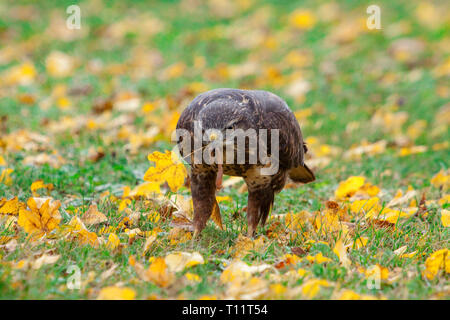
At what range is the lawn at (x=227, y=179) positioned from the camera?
9.71 feet

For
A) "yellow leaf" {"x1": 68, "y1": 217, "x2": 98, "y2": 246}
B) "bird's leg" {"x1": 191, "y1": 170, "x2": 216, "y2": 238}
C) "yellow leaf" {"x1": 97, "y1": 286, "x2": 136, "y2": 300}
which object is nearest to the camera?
"yellow leaf" {"x1": 97, "y1": 286, "x2": 136, "y2": 300}

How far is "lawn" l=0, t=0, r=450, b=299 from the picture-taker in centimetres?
296

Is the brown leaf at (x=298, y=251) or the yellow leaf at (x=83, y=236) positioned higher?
the yellow leaf at (x=83, y=236)

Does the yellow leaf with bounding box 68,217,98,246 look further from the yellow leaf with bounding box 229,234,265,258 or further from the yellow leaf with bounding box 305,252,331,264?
the yellow leaf with bounding box 305,252,331,264

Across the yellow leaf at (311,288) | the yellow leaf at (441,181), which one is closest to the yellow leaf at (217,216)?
the yellow leaf at (311,288)

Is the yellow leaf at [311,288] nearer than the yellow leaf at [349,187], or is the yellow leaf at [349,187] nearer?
the yellow leaf at [311,288]

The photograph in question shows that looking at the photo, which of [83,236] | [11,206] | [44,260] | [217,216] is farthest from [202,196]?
[11,206]

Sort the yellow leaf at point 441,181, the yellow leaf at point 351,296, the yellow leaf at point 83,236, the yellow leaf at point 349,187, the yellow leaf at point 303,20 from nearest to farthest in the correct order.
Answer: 1. the yellow leaf at point 351,296
2. the yellow leaf at point 83,236
3. the yellow leaf at point 349,187
4. the yellow leaf at point 441,181
5. the yellow leaf at point 303,20

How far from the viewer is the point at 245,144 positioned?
3096 millimetres

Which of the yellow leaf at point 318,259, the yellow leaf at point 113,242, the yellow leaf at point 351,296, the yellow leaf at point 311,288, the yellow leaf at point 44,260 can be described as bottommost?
the yellow leaf at point 351,296

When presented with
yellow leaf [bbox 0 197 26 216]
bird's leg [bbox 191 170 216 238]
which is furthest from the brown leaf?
yellow leaf [bbox 0 197 26 216]

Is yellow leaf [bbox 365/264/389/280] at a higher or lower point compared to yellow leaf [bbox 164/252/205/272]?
lower

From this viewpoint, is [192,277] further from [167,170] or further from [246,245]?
[167,170]

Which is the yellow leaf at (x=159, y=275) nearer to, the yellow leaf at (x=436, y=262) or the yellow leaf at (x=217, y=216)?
the yellow leaf at (x=217, y=216)
